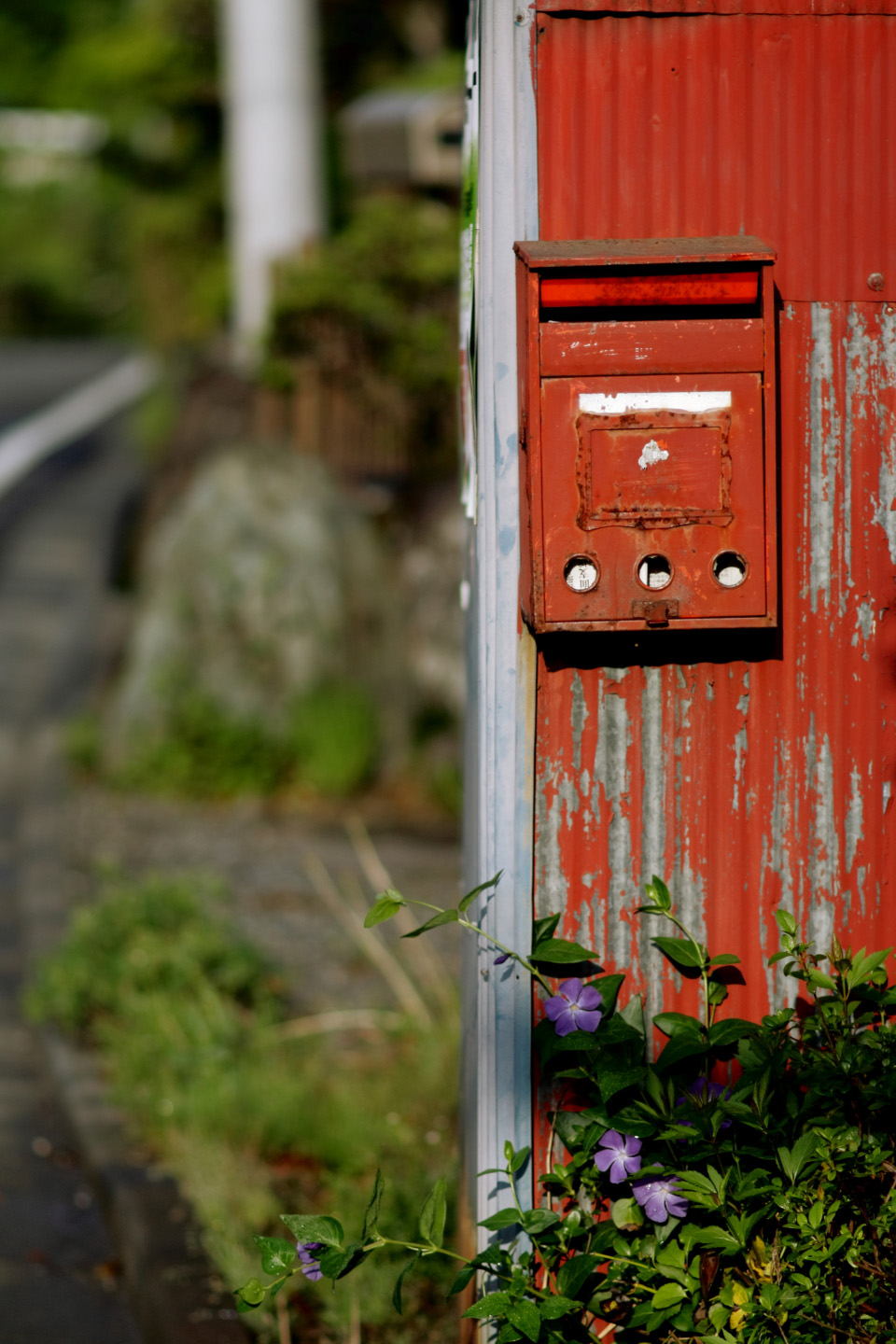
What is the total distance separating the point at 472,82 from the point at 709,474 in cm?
92

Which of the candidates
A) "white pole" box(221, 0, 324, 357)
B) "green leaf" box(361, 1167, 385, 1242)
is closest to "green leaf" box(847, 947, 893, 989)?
"green leaf" box(361, 1167, 385, 1242)

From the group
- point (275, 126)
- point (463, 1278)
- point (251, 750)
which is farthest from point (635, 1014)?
point (275, 126)

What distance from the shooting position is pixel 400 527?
28.3ft

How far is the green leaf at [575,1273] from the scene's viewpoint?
246 cm

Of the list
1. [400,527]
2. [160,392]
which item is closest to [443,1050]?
[400,527]

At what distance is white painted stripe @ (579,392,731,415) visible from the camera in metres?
2.48

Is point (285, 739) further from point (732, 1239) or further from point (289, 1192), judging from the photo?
point (732, 1239)

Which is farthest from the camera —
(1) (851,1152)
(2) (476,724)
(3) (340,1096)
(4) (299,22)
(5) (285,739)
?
(4) (299,22)

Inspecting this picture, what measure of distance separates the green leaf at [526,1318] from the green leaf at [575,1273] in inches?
2.7

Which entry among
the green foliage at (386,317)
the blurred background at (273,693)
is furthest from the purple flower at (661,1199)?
the green foliage at (386,317)

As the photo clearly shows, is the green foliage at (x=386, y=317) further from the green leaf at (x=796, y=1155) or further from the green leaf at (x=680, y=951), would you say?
the green leaf at (x=796, y=1155)

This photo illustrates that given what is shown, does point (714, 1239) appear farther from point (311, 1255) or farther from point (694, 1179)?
point (311, 1255)

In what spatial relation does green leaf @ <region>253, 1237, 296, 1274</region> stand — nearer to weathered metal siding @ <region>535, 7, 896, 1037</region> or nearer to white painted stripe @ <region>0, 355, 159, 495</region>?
weathered metal siding @ <region>535, 7, 896, 1037</region>

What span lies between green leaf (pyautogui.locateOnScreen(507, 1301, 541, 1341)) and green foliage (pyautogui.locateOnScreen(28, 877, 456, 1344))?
99 cm
